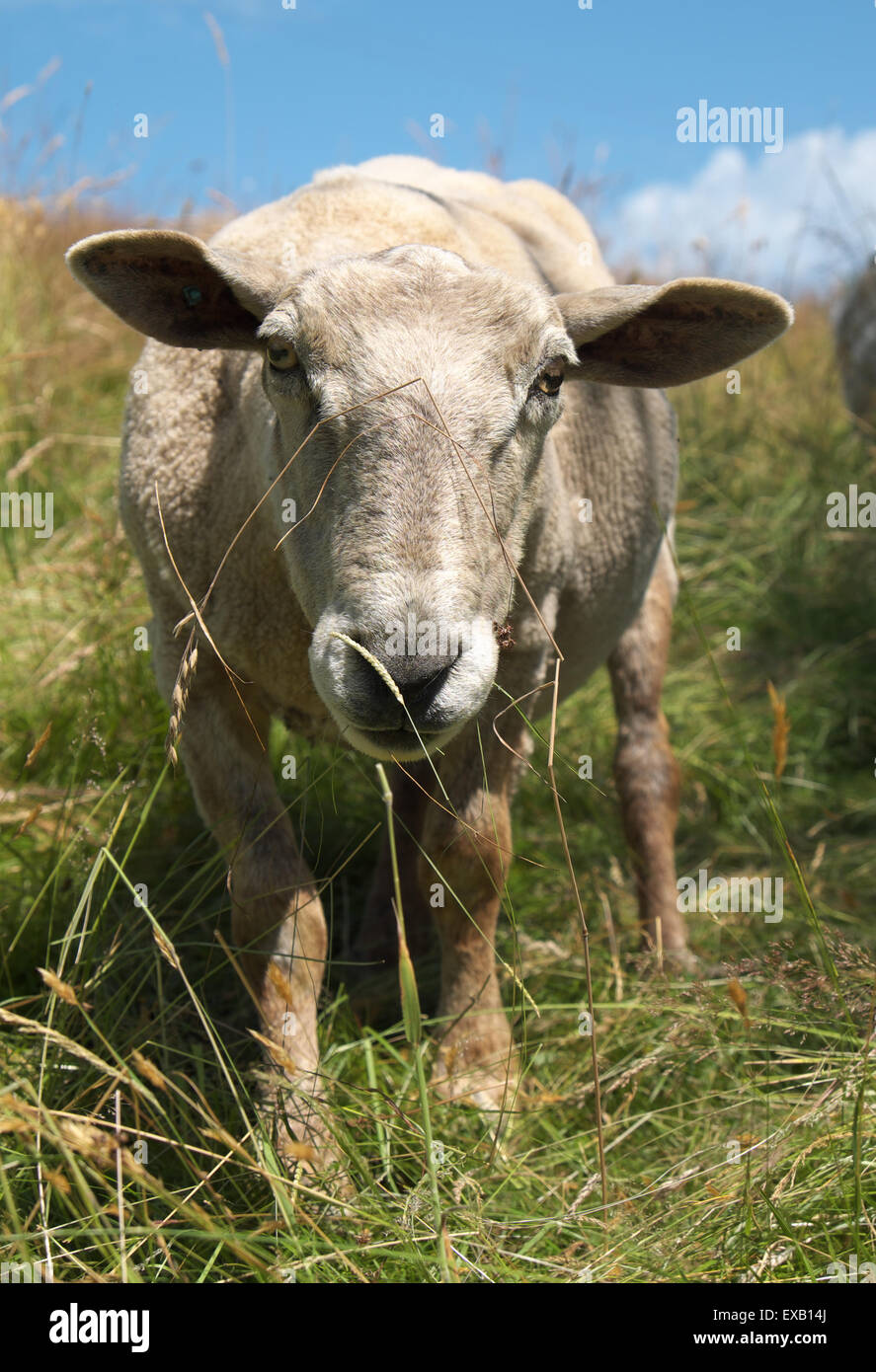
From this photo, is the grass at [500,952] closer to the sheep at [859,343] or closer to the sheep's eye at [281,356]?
the sheep at [859,343]

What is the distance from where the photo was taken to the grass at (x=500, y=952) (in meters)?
2.14

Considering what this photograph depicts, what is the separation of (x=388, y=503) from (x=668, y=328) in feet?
3.71

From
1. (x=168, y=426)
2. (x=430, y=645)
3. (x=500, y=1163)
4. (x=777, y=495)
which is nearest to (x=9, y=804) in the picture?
(x=168, y=426)

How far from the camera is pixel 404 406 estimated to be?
7.66 ft

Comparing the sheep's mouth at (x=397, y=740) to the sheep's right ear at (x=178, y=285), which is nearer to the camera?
the sheep's mouth at (x=397, y=740)

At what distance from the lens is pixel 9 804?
3.85 m

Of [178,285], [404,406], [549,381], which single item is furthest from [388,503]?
[178,285]

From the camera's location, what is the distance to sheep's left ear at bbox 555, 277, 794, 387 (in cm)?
279

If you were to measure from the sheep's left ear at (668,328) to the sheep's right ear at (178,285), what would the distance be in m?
0.76
